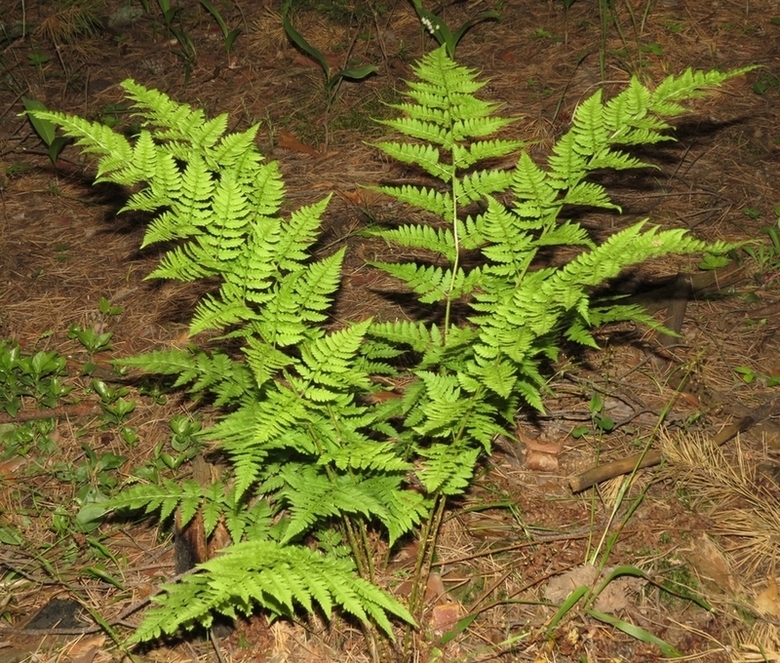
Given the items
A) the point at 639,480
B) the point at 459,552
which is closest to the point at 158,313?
the point at 459,552

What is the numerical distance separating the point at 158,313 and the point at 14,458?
87cm

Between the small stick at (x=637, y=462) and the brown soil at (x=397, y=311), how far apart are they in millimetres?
49

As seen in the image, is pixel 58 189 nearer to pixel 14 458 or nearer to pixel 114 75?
pixel 114 75

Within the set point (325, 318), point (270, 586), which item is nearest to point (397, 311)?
point (325, 318)

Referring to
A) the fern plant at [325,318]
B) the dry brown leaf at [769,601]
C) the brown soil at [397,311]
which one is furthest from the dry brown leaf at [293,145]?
the dry brown leaf at [769,601]

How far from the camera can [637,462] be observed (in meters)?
2.74

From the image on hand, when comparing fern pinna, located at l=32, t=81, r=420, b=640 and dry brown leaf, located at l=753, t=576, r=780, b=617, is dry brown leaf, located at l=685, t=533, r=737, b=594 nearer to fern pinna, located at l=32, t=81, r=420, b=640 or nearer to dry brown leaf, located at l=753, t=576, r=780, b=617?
dry brown leaf, located at l=753, t=576, r=780, b=617

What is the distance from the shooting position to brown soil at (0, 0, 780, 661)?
98.1 inches

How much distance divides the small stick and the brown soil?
0.05 metres

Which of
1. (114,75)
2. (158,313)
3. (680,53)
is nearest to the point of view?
(158,313)

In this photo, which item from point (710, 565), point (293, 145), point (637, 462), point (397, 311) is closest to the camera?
point (710, 565)

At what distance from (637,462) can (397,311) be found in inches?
47.4

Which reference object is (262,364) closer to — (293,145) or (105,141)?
(105,141)

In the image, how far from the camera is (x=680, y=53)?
15.4 feet
